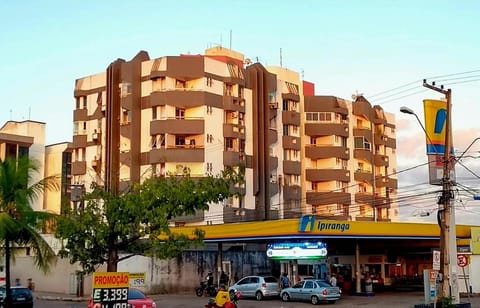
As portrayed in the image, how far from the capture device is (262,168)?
2724 inches

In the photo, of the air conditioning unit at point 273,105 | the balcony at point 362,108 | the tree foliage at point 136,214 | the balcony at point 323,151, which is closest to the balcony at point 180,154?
the air conditioning unit at point 273,105

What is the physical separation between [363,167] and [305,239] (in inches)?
1714

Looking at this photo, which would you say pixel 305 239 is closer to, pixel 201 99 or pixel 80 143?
pixel 201 99

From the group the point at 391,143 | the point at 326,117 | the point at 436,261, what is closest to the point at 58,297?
the point at 436,261

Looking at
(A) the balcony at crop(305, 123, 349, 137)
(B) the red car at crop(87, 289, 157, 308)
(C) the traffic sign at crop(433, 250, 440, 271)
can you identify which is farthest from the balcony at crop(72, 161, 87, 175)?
(C) the traffic sign at crop(433, 250, 440, 271)

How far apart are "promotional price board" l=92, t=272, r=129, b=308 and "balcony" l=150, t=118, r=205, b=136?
45.4m

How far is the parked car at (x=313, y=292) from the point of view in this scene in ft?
127

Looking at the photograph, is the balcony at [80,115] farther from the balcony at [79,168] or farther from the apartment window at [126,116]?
the apartment window at [126,116]

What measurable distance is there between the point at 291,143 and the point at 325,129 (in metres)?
6.64

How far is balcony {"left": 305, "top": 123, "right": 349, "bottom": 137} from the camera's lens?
7844 centimetres

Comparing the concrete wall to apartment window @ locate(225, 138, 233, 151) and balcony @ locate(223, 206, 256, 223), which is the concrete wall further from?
apartment window @ locate(225, 138, 233, 151)

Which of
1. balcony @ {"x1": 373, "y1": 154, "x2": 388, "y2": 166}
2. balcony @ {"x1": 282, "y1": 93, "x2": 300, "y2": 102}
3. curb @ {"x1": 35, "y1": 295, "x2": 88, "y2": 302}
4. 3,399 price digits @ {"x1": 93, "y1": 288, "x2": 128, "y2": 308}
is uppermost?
balcony @ {"x1": 282, "y1": 93, "x2": 300, "y2": 102}

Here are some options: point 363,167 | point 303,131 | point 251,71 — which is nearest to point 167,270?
point 251,71

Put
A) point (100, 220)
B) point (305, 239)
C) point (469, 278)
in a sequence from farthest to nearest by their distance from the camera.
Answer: point (469, 278)
point (305, 239)
point (100, 220)
